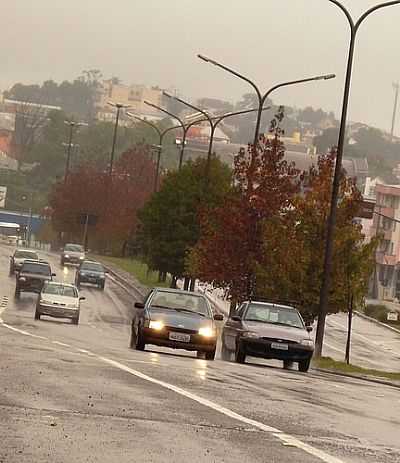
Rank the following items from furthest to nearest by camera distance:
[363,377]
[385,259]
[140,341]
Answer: [385,259], [363,377], [140,341]

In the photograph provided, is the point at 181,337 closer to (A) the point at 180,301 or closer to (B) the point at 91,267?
(A) the point at 180,301

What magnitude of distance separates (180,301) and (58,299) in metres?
21.8

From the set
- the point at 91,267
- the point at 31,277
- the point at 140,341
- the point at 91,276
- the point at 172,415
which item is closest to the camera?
the point at 172,415

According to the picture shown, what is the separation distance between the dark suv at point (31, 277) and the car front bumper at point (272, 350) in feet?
129

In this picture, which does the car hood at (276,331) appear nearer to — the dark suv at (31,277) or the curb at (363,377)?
the curb at (363,377)

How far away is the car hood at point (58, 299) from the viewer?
55344 mm

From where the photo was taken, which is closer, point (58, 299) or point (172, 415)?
point (172, 415)

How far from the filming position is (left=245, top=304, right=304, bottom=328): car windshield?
35.6 metres

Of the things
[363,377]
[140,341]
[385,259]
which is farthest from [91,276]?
[385,259]

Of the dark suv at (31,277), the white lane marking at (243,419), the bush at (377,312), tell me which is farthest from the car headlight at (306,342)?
the bush at (377,312)

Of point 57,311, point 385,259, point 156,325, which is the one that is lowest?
point 57,311

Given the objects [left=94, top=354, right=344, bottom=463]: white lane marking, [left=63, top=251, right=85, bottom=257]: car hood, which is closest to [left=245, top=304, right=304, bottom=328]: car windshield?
[left=94, top=354, right=344, bottom=463]: white lane marking

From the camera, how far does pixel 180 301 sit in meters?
34.4

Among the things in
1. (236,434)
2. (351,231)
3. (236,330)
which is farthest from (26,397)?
(351,231)
